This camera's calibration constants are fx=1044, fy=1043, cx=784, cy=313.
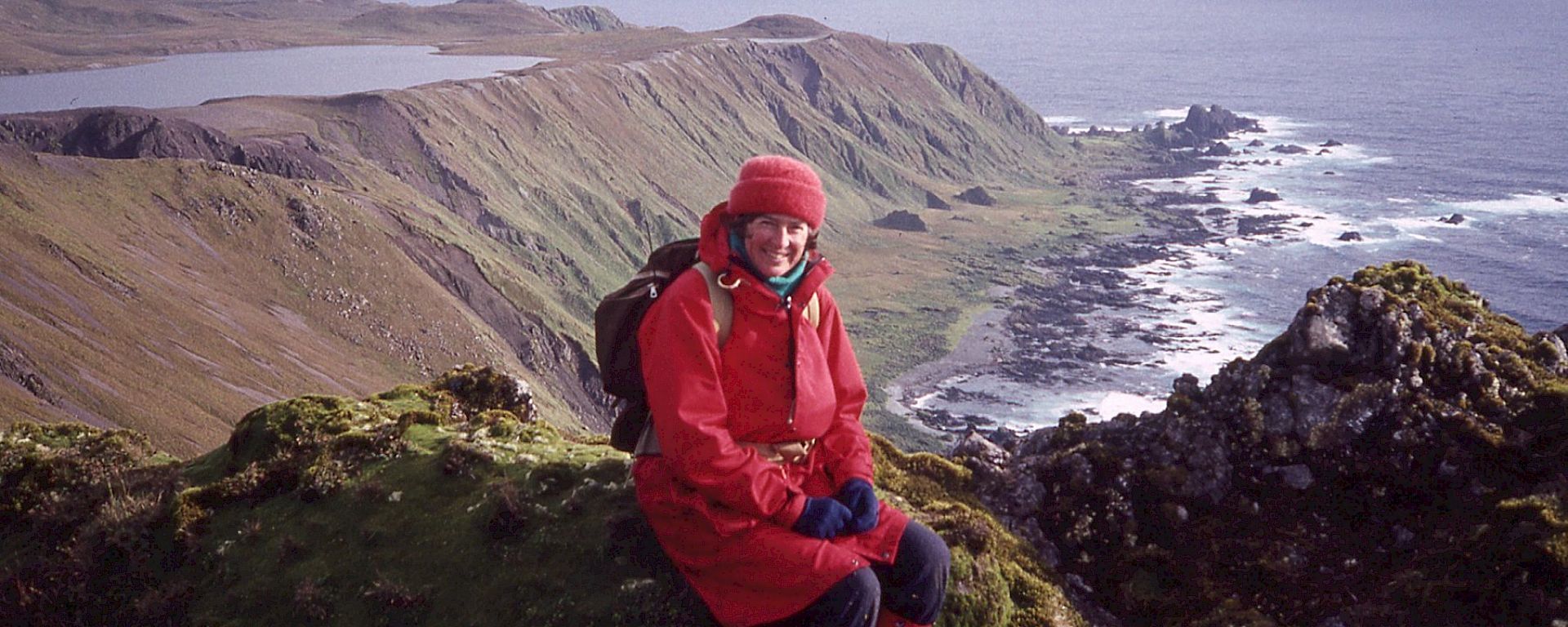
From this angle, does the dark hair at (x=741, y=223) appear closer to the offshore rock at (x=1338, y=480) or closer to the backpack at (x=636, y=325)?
the backpack at (x=636, y=325)

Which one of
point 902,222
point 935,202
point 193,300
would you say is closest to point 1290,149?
point 935,202

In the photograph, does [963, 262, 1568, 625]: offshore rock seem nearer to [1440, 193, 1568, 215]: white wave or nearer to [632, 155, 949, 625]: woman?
[632, 155, 949, 625]: woman

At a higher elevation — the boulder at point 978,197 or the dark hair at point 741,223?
the dark hair at point 741,223

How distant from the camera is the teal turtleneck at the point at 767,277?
8453mm

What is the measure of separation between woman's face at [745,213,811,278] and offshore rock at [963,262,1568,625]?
5.41 meters

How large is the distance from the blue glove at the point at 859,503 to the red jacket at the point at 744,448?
114 millimetres

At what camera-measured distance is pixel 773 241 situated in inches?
328

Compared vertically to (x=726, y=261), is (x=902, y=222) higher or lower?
lower

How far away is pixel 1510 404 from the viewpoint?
38.2ft

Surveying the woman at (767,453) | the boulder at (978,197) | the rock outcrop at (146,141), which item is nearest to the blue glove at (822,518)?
the woman at (767,453)

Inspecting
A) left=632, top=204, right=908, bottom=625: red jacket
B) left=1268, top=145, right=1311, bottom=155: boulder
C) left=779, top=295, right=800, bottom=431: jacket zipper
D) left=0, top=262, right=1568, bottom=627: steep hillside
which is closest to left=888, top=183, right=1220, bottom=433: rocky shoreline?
left=0, top=262, right=1568, bottom=627: steep hillside

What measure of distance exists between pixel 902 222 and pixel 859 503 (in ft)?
471

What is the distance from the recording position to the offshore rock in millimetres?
9867

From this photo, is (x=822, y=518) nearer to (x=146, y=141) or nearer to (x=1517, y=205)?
(x=146, y=141)
